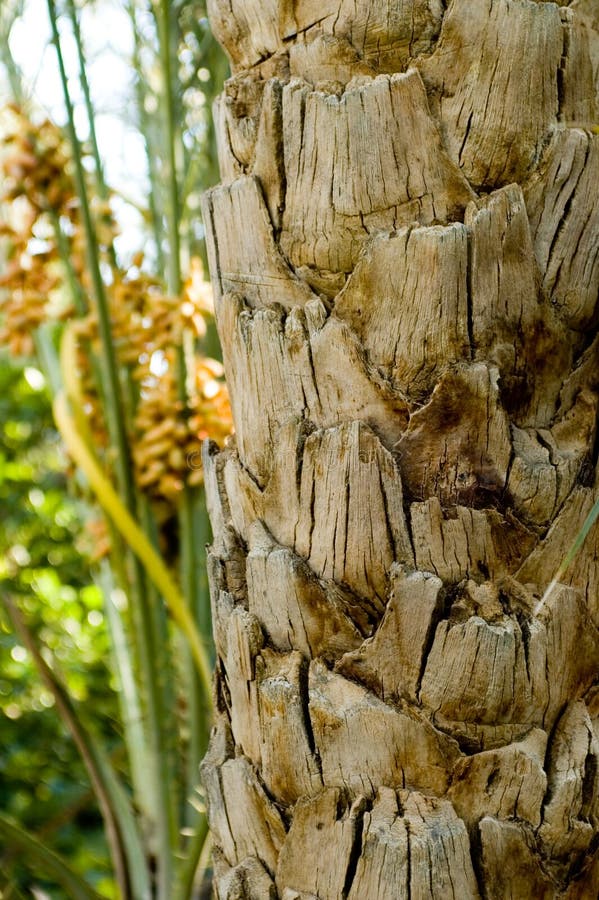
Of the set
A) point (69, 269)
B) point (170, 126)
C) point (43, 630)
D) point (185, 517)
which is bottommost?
point (43, 630)

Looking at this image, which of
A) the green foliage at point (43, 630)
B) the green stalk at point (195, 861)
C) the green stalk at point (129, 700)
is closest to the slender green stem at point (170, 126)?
the green stalk at point (129, 700)

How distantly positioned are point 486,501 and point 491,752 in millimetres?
176

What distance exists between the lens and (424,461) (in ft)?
2.15

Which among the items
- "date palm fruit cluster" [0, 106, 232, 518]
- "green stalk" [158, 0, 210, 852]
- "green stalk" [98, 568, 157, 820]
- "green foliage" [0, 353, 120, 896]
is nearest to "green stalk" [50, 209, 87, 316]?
"date palm fruit cluster" [0, 106, 232, 518]

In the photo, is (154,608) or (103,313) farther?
(154,608)

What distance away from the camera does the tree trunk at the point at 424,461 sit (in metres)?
0.63

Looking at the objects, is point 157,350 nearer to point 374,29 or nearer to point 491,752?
point 374,29

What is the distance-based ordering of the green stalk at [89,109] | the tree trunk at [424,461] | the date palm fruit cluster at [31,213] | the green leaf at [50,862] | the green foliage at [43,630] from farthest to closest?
the green foliage at [43,630] < the date palm fruit cluster at [31,213] < the green stalk at [89,109] < the green leaf at [50,862] < the tree trunk at [424,461]

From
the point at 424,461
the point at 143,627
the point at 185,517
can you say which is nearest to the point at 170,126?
the point at 185,517

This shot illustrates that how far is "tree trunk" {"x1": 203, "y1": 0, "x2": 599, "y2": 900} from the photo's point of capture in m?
0.63

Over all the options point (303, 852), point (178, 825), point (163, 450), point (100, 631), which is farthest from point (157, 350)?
point (100, 631)

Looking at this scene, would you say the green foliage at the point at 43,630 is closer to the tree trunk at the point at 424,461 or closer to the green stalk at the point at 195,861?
the green stalk at the point at 195,861

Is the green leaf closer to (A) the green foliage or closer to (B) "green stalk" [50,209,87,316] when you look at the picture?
(B) "green stalk" [50,209,87,316]

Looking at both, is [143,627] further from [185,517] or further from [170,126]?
[170,126]
